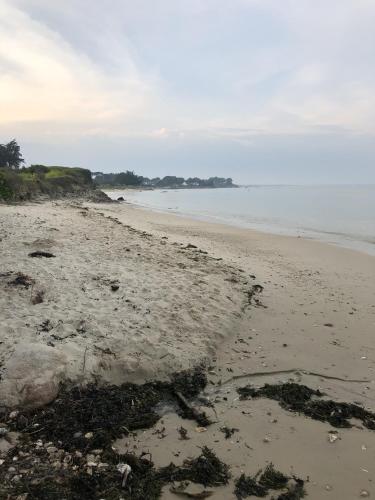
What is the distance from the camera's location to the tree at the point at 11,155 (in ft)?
218

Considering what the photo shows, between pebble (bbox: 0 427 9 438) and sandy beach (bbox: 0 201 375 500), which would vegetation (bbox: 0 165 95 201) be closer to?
sandy beach (bbox: 0 201 375 500)

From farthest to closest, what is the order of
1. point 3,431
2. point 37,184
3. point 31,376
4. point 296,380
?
point 37,184
point 296,380
point 31,376
point 3,431

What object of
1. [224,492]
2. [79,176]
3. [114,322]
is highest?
[79,176]

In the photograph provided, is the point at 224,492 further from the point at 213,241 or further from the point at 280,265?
the point at 213,241

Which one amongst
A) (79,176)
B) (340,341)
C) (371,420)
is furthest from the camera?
(79,176)

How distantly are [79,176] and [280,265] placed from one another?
4427cm

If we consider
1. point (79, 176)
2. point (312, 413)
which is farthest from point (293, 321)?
point (79, 176)

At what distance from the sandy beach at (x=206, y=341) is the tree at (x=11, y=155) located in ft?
205

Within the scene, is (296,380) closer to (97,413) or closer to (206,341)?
(206,341)

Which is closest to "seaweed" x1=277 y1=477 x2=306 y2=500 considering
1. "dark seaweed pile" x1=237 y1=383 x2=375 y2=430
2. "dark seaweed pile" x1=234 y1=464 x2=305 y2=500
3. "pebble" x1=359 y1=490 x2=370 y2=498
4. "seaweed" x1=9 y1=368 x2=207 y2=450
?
"dark seaweed pile" x1=234 y1=464 x2=305 y2=500

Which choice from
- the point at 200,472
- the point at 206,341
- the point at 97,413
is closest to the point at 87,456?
the point at 97,413

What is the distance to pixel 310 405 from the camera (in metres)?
4.58

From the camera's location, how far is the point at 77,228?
581 inches

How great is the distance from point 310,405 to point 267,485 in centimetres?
148
